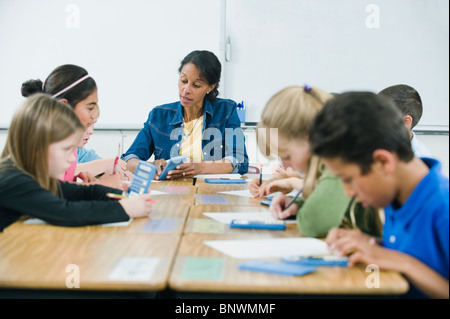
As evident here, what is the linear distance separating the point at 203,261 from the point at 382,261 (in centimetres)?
39

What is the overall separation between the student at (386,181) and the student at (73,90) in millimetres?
1244

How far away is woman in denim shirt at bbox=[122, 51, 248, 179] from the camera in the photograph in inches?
113

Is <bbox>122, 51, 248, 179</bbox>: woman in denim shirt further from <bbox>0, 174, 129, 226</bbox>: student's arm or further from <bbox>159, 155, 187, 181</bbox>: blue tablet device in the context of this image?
<bbox>0, 174, 129, 226</bbox>: student's arm

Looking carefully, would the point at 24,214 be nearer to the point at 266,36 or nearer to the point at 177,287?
the point at 177,287

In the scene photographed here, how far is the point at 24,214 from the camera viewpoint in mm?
1401

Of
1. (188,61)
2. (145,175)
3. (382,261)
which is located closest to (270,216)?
(145,175)

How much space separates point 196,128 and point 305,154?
1.68 metres

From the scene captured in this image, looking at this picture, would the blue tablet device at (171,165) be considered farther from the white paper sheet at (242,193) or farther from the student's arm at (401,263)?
the student's arm at (401,263)

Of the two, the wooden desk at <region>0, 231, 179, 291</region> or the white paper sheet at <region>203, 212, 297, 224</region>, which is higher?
the wooden desk at <region>0, 231, 179, 291</region>

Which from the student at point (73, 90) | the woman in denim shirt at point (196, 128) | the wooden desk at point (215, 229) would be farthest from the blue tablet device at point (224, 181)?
the wooden desk at point (215, 229)

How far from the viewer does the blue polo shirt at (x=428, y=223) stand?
100cm

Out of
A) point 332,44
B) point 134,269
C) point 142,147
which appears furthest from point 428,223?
point 332,44

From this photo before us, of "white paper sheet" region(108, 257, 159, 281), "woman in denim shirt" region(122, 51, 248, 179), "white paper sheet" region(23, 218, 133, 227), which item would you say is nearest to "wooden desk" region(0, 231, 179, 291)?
"white paper sheet" region(108, 257, 159, 281)

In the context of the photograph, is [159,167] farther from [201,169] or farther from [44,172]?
[44,172]
